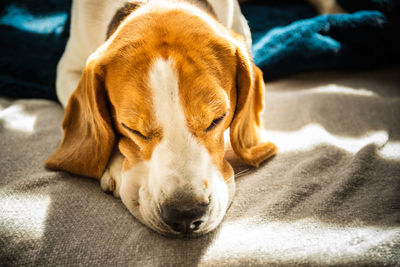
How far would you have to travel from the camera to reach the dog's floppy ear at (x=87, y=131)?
1567 millimetres

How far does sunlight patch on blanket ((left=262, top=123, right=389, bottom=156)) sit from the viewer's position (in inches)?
72.6

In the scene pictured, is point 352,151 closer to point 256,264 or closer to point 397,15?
point 256,264

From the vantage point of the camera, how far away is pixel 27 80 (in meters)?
2.61

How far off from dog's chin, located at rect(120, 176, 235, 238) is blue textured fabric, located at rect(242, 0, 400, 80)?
5.21 feet

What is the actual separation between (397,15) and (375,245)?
2515 millimetres

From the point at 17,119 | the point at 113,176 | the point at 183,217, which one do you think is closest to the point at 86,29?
the point at 17,119

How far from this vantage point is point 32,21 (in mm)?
2912

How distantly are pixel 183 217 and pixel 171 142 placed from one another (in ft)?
1.11

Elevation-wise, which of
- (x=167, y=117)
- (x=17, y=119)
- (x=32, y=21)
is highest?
(x=167, y=117)

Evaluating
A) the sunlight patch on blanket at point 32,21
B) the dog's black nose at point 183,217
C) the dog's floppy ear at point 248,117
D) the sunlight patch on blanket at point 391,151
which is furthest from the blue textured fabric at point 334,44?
the sunlight patch on blanket at point 32,21

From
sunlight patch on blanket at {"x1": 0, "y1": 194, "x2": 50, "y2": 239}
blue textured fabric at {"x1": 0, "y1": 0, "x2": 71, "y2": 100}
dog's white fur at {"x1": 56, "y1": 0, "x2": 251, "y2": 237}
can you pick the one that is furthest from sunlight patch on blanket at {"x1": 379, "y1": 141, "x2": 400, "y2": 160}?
blue textured fabric at {"x1": 0, "y1": 0, "x2": 71, "y2": 100}

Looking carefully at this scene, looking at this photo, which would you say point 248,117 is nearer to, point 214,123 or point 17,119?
point 214,123

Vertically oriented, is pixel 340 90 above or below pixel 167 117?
below

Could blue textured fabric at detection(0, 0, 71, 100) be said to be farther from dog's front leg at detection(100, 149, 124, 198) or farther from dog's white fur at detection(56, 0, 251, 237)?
dog's white fur at detection(56, 0, 251, 237)
